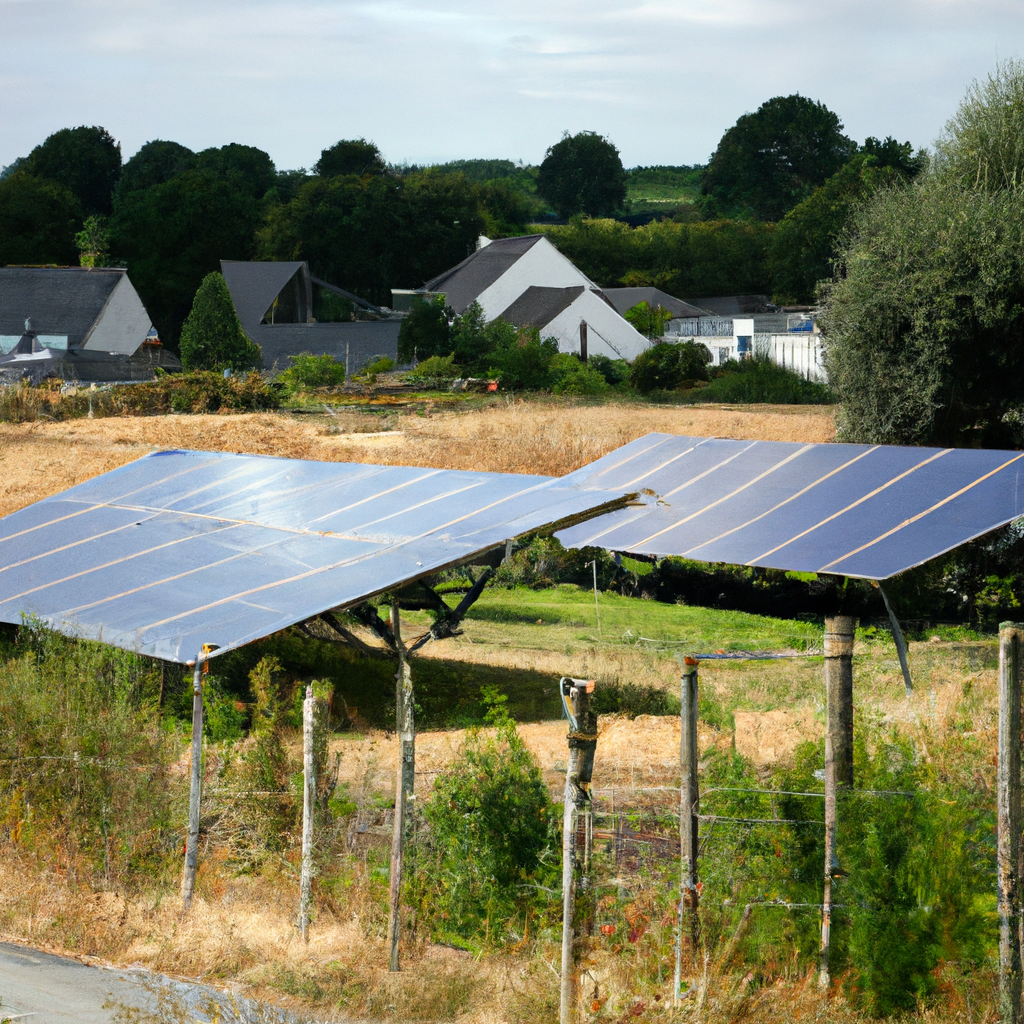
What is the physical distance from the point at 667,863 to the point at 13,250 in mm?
80467

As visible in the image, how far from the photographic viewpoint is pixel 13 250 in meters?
77.7

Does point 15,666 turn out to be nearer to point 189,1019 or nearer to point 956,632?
point 189,1019

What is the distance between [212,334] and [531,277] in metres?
23.0

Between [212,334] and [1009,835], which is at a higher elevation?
[212,334]

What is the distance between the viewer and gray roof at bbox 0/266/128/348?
197ft

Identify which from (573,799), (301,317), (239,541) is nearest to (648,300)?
(301,317)

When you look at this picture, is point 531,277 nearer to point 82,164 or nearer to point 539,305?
point 539,305

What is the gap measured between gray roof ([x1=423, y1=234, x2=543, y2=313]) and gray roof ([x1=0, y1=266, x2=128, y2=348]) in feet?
60.7

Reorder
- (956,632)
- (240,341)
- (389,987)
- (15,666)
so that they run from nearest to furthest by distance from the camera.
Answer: (389,987) < (15,666) < (956,632) < (240,341)

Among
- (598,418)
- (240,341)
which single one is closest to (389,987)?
(598,418)

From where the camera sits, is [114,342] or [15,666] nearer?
[15,666]

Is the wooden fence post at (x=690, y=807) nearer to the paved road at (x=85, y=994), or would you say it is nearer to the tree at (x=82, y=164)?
the paved road at (x=85, y=994)

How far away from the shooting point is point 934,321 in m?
21.4

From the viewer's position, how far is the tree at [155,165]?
92.1 meters
